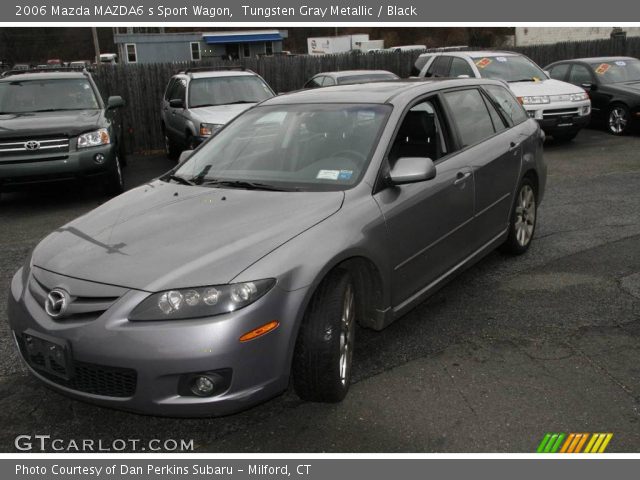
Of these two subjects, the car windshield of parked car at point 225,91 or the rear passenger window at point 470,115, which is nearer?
the rear passenger window at point 470,115

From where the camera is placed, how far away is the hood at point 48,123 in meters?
8.24

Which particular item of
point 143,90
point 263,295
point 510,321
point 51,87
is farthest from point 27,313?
point 143,90

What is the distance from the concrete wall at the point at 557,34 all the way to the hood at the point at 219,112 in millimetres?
39759

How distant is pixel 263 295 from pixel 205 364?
1.28 ft

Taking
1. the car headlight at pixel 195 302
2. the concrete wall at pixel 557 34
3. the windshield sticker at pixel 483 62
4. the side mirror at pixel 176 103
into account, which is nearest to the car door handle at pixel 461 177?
the car headlight at pixel 195 302

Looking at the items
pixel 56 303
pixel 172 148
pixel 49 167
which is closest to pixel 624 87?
pixel 172 148

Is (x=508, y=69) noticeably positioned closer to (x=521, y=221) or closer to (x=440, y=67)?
(x=440, y=67)

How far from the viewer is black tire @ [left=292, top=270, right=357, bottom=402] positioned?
10.4 feet

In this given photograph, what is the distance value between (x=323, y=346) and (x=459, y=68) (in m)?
11.6

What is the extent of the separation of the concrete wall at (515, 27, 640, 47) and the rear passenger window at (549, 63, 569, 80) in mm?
32395

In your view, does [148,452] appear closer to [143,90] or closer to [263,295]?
[263,295]

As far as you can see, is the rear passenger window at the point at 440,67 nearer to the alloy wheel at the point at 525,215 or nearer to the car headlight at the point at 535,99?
the car headlight at the point at 535,99

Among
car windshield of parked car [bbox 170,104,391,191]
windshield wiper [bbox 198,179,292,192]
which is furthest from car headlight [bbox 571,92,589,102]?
windshield wiper [bbox 198,179,292,192]

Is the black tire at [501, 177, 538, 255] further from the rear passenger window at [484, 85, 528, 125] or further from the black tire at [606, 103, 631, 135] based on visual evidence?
the black tire at [606, 103, 631, 135]
